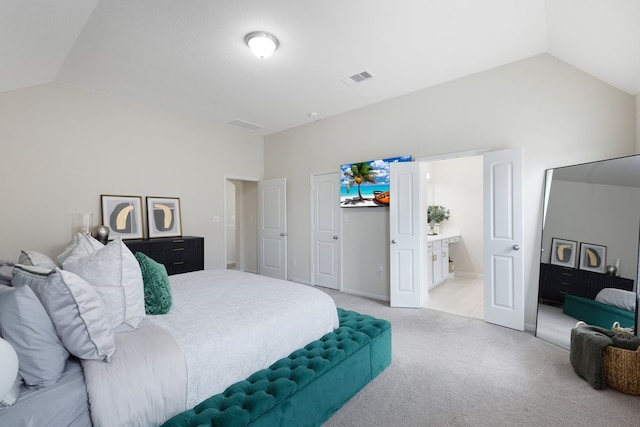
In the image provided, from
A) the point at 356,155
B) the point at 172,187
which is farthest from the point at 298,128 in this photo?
the point at 172,187

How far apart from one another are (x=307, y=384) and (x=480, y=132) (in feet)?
11.1

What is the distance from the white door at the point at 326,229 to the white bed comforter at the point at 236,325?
2.49m

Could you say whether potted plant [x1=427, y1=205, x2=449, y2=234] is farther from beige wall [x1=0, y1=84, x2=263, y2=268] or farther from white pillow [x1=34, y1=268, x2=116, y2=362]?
white pillow [x1=34, y1=268, x2=116, y2=362]

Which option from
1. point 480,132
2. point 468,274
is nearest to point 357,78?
point 480,132

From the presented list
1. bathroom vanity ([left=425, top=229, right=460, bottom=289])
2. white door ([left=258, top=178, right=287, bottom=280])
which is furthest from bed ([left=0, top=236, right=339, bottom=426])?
white door ([left=258, top=178, right=287, bottom=280])

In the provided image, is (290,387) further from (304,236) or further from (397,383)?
(304,236)

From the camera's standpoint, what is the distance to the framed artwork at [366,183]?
4.27 m

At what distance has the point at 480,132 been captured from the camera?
3.56 m

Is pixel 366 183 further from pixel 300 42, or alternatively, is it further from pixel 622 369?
pixel 622 369

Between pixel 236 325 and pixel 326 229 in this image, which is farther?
pixel 326 229

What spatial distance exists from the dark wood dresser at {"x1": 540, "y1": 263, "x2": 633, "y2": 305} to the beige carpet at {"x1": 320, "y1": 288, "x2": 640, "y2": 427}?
19.4 inches

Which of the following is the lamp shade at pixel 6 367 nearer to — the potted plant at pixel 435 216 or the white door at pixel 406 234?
the white door at pixel 406 234

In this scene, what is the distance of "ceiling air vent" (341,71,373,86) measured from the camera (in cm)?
353

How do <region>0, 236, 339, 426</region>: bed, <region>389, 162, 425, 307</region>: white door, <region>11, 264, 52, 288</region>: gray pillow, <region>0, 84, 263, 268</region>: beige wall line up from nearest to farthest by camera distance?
<region>0, 236, 339, 426</region>: bed < <region>11, 264, 52, 288</region>: gray pillow < <region>0, 84, 263, 268</region>: beige wall < <region>389, 162, 425, 307</region>: white door
